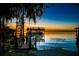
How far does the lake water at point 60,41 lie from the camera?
333 centimetres

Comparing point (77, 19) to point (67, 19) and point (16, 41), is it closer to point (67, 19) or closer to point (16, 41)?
point (67, 19)

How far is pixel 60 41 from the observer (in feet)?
10.9

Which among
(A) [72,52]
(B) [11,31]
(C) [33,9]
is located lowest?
(A) [72,52]

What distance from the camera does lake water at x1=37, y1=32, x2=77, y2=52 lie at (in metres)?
3.33

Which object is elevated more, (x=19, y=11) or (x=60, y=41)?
(x=19, y=11)

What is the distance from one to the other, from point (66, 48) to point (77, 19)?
0.39 metres

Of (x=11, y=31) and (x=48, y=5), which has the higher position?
(x=48, y=5)

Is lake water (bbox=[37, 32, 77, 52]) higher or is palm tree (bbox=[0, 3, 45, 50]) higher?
palm tree (bbox=[0, 3, 45, 50])

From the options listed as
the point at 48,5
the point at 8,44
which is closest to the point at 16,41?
the point at 8,44

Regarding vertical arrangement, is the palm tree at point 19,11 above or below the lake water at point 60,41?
above

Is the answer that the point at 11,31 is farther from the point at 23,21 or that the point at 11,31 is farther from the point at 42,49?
the point at 42,49

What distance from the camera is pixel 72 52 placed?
3350 mm

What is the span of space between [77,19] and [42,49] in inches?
23.1

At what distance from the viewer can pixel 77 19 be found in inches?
132
